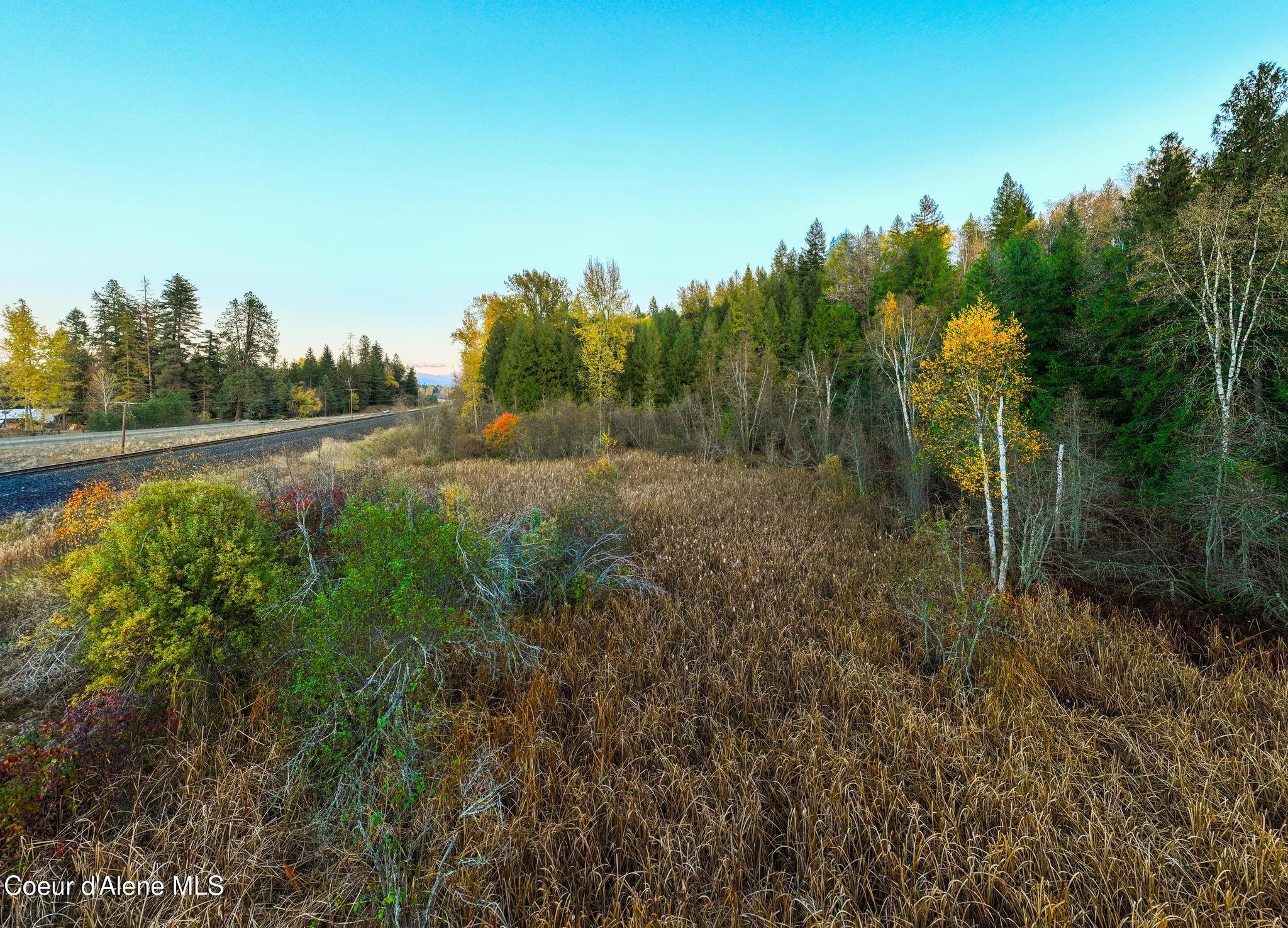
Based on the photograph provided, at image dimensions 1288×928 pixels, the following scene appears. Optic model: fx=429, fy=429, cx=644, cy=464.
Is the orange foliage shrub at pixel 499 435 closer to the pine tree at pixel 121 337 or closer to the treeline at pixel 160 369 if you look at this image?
the treeline at pixel 160 369

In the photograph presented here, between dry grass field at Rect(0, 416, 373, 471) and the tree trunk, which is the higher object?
dry grass field at Rect(0, 416, 373, 471)

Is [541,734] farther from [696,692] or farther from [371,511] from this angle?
[371,511]

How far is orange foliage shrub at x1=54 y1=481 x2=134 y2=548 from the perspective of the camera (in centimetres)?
648

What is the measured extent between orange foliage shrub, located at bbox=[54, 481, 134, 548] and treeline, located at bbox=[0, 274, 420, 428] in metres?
18.7

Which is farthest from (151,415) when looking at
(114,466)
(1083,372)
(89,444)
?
(1083,372)

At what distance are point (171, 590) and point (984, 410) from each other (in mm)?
12192

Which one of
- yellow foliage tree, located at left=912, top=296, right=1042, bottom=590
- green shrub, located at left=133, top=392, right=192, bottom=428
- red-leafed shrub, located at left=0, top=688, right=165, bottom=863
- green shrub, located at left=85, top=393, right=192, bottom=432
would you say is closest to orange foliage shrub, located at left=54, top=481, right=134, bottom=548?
red-leafed shrub, located at left=0, top=688, right=165, bottom=863

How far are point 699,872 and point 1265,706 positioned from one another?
234 inches

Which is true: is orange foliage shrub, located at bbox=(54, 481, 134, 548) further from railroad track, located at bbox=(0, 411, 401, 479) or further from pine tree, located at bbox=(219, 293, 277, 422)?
pine tree, located at bbox=(219, 293, 277, 422)

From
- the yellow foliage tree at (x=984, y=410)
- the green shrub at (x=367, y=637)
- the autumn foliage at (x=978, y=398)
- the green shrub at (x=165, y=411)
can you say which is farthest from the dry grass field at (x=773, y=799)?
the green shrub at (x=165, y=411)

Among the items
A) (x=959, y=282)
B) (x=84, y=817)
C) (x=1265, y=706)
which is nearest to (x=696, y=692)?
(x=84, y=817)

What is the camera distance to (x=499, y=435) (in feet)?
66.5

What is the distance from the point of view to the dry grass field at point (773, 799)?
2273 millimetres

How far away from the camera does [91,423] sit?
85.9 feet
